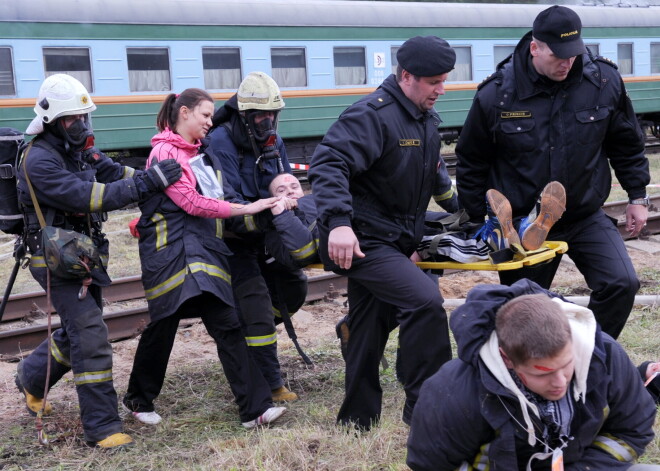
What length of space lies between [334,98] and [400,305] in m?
11.9

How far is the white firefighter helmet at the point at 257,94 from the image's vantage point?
491cm

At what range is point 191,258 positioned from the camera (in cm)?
465

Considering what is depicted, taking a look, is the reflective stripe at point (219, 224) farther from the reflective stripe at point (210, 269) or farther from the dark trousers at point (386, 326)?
the dark trousers at point (386, 326)

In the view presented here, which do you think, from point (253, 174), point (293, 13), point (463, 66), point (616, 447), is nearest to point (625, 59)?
point (463, 66)

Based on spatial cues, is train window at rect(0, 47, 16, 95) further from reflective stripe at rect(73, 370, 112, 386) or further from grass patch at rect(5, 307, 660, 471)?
reflective stripe at rect(73, 370, 112, 386)

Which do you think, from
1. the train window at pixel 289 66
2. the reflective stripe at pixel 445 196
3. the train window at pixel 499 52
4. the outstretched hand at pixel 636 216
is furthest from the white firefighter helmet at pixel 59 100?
the train window at pixel 499 52

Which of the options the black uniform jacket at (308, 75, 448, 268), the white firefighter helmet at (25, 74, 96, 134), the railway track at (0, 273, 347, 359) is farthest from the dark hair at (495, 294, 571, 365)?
the railway track at (0, 273, 347, 359)

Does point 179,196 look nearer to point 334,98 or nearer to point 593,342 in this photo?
point 593,342

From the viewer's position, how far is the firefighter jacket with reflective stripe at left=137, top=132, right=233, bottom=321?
182 inches

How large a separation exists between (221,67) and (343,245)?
1127cm

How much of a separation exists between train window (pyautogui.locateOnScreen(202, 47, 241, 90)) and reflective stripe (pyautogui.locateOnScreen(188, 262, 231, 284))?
10326mm

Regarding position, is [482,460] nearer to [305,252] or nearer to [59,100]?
[305,252]

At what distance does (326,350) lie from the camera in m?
6.15

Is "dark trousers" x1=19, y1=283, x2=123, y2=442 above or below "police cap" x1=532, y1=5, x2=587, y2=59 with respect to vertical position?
below
